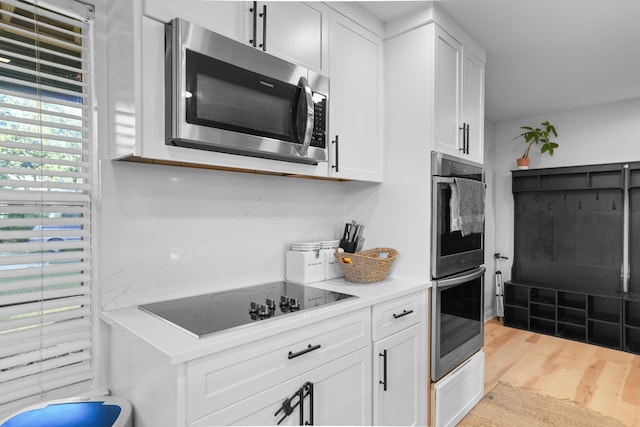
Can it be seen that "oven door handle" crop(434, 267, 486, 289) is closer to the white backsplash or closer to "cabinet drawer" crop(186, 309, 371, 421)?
"cabinet drawer" crop(186, 309, 371, 421)

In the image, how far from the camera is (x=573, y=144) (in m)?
4.09

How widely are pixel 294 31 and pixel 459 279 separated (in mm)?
1657

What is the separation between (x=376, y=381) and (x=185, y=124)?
1.38 meters

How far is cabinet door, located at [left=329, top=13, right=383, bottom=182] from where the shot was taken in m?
1.98

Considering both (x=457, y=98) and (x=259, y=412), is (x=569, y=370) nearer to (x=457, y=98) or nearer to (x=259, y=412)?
(x=457, y=98)

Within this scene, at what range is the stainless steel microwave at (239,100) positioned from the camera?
4.33 ft

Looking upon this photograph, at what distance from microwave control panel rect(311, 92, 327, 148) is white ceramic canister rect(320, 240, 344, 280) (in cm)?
60

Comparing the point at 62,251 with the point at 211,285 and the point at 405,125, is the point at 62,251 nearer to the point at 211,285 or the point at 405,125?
the point at 211,285

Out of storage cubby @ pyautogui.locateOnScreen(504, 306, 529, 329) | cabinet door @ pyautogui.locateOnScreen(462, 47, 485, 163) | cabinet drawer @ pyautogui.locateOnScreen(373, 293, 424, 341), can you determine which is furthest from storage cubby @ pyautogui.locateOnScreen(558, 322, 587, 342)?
cabinet drawer @ pyautogui.locateOnScreen(373, 293, 424, 341)

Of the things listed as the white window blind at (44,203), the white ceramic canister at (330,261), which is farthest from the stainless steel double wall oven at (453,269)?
the white window blind at (44,203)

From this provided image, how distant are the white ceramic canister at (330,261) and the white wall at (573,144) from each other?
3.19 metres

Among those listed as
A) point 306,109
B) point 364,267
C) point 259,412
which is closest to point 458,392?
point 364,267

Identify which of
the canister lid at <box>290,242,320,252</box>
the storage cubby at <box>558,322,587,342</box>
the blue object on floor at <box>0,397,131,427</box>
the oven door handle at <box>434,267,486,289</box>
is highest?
the canister lid at <box>290,242,320,252</box>

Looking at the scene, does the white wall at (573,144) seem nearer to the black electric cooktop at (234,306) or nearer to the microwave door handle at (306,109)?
the black electric cooktop at (234,306)
